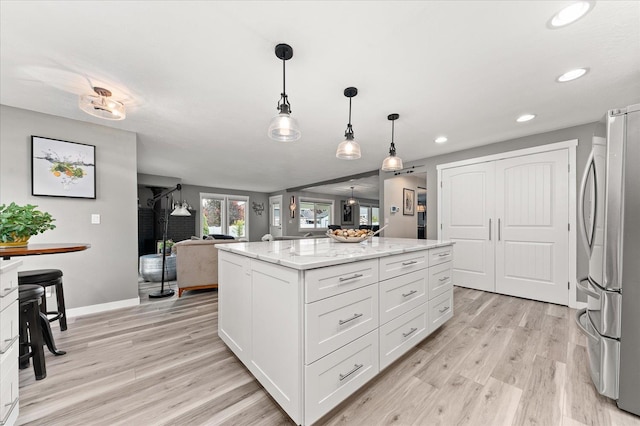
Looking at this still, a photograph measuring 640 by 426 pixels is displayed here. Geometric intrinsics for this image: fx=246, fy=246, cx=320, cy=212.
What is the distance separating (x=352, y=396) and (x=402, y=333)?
0.57 m

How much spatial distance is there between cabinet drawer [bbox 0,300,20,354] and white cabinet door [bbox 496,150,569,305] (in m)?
4.89

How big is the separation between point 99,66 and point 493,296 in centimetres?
515

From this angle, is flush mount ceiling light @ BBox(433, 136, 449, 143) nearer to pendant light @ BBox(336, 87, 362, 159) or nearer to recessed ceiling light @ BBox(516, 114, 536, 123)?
recessed ceiling light @ BBox(516, 114, 536, 123)

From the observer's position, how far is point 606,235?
1.46 metres

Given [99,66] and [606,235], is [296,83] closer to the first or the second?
[99,66]

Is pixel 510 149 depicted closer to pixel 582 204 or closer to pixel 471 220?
pixel 471 220

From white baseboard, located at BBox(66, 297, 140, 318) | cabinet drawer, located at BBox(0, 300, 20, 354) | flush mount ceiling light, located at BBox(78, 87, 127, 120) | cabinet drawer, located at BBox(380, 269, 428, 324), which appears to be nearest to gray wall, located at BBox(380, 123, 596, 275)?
cabinet drawer, located at BBox(380, 269, 428, 324)

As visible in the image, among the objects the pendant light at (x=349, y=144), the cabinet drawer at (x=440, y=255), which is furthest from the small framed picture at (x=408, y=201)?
the pendant light at (x=349, y=144)

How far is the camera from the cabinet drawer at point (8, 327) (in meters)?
1.12

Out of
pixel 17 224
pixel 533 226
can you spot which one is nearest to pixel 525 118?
pixel 533 226

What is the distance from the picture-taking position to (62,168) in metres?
2.81

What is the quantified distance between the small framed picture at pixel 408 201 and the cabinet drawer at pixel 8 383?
597 centimetres

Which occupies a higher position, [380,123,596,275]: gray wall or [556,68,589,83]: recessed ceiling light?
[556,68,589,83]: recessed ceiling light

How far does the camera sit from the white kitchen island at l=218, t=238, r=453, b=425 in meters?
1.24
